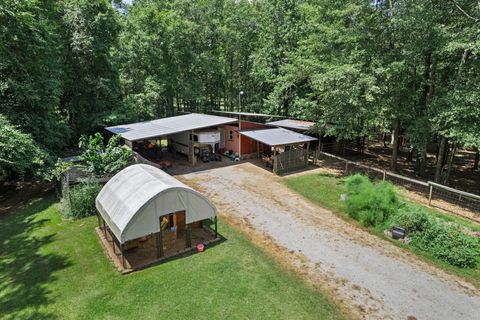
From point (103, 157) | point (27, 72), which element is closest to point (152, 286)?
point (103, 157)

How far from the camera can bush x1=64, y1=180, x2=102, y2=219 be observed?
491 inches

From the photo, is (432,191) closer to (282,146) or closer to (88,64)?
(282,146)

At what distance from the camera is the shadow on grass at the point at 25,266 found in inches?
298

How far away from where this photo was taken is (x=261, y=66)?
2984cm

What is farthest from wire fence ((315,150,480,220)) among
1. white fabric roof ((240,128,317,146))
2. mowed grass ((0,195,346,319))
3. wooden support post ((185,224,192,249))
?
wooden support post ((185,224,192,249))

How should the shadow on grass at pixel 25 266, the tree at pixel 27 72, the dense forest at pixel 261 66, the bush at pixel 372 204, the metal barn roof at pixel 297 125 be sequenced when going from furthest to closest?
the metal barn roof at pixel 297 125, the tree at pixel 27 72, the dense forest at pixel 261 66, the bush at pixel 372 204, the shadow on grass at pixel 25 266

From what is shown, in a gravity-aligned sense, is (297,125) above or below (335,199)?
above

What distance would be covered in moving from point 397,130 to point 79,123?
23.3 meters

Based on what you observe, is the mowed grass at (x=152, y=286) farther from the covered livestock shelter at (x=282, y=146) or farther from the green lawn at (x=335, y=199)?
the covered livestock shelter at (x=282, y=146)

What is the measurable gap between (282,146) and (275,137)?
2.57ft

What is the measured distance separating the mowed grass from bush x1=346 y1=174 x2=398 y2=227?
4.98m

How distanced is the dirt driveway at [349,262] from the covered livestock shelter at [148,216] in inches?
105

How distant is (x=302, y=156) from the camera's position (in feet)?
64.4

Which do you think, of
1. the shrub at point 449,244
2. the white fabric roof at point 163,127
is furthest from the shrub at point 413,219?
the white fabric roof at point 163,127
